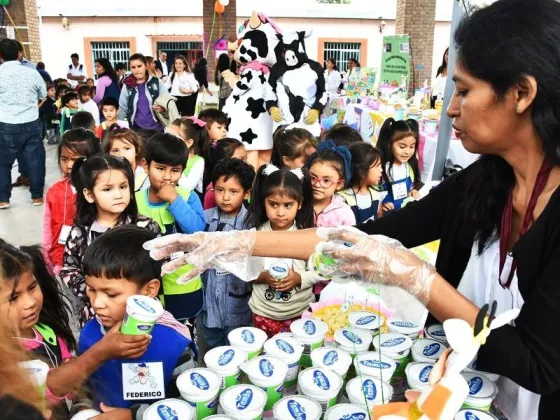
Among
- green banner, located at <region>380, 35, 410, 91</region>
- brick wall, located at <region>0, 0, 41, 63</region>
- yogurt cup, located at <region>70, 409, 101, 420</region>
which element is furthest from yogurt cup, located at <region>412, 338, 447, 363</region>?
brick wall, located at <region>0, 0, 41, 63</region>

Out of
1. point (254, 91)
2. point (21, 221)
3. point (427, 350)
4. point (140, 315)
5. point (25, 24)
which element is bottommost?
point (21, 221)

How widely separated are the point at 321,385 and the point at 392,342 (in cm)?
26

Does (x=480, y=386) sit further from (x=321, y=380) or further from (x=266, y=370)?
(x=266, y=370)

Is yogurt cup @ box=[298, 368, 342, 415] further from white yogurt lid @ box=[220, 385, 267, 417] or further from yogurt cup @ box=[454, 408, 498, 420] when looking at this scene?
yogurt cup @ box=[454, 408, 498, 420]

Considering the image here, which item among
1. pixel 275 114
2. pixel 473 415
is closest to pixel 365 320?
pixel 473 415

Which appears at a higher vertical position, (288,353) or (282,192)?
(282,192)

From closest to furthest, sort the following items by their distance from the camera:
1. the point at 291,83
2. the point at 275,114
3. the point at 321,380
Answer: the point at 321,380, the point at 275,114, the point at 291,83

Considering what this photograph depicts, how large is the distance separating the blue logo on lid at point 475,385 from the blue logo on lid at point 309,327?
41cm

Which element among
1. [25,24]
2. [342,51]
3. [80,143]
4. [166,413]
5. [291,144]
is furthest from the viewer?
[342,51]

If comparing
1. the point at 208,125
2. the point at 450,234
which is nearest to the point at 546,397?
the point at 450,234

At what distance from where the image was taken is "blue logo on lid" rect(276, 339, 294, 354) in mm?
1255

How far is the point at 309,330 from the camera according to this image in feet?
4.53

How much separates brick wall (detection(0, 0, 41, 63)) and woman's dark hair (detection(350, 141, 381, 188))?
979cm

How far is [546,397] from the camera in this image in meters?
1.09
